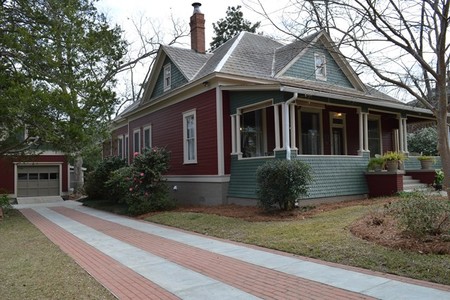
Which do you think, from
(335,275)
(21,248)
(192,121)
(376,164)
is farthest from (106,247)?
(376,164)

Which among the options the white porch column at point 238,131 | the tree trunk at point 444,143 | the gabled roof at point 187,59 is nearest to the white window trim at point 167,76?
the gabled roof at point 187,59

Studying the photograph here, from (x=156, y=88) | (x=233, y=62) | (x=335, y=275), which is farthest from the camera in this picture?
(x=156, y=88)

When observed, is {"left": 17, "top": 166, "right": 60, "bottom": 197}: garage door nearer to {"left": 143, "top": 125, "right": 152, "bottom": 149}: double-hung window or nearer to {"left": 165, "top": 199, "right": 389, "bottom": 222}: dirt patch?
{"left": 143, "top": 125, "right": 152, "bottom": 149}: double-hung window

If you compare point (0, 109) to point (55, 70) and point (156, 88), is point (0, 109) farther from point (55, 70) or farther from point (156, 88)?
point (156, 88)

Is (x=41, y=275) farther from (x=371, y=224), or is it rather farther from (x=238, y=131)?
(x=238, y=131)

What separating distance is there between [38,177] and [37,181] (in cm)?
30

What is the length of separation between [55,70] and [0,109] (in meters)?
2.61

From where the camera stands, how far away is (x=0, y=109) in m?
12.2

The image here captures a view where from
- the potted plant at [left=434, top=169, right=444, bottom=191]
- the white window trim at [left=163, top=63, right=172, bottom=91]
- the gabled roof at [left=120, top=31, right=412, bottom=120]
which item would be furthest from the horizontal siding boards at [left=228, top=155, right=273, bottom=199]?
the potted plant at [left=434, top=169, right=444, bottom=191]

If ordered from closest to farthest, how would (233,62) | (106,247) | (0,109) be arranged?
(106,247) < (0,109) < (233,62)

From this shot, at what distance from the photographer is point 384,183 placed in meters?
13.6

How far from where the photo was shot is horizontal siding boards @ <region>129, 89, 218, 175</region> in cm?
1459

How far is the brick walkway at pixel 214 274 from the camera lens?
4.66 m

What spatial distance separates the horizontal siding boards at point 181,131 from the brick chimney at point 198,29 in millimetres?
3870
